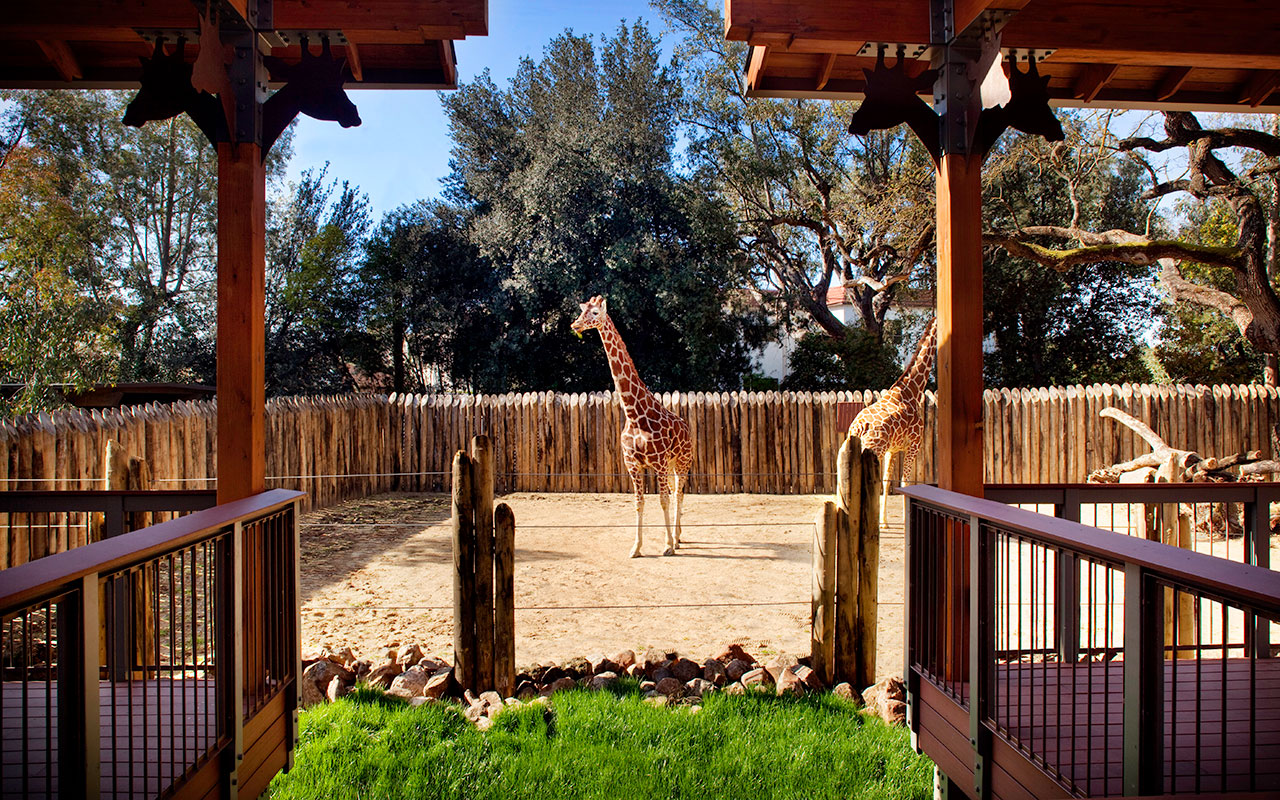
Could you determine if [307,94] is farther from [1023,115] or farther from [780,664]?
[780,664]

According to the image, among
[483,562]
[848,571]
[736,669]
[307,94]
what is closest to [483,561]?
[483,562]

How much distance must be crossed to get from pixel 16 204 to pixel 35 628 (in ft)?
25.6

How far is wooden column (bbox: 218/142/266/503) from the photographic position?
2963mm

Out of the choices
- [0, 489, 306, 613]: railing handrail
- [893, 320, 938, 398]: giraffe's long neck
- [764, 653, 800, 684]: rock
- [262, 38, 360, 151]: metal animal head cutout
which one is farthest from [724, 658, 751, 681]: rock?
[893, 320, 938, 398]: giraffe's long neck

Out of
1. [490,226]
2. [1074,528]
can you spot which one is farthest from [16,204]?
[1074,528]

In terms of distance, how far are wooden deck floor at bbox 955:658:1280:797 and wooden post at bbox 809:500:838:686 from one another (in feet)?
3.67

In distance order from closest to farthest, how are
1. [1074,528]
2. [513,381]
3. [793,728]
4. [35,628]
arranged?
[1074,528]
[793,728]
[35,628]
[513,381]

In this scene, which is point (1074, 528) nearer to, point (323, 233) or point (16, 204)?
point (16, 204)

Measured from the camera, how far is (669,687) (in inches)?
143

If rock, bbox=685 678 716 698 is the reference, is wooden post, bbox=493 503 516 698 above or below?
above

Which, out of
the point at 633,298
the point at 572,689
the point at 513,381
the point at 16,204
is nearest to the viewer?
the point at 572,689

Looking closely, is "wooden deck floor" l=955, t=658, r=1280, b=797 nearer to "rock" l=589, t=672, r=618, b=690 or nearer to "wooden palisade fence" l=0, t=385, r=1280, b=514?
"rock" l=589, t=672, r=618, b=690

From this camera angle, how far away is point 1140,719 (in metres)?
1.67

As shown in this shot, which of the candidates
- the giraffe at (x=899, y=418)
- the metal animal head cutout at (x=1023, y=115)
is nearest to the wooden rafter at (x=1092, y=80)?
the metal animal head cutout at (x=1023, y=115)
